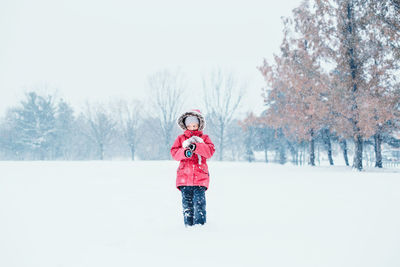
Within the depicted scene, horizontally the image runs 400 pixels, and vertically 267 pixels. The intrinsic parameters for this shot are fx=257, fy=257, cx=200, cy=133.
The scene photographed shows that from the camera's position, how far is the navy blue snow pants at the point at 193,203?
3734 mm

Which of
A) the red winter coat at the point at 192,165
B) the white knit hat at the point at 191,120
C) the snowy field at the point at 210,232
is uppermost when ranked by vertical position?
the white knit hat at the point at 191,120

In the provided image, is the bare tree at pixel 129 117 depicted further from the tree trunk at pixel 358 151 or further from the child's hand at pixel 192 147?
the child's hand at pixel 192 147

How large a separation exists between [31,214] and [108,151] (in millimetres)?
45352

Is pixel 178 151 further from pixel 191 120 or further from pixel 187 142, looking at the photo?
pixel 191 120

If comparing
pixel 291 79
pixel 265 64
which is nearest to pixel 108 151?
pixel 265 64

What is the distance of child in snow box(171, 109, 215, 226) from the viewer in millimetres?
3654

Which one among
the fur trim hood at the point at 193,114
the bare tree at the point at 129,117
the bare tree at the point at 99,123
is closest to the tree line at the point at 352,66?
the fur trim hood at the point at 193,114

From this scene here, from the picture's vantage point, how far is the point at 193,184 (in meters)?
3.64

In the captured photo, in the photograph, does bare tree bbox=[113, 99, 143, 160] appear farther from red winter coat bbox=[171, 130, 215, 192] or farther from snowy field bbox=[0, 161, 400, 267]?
red winter coat bbox=[171, 130, 215, 192]

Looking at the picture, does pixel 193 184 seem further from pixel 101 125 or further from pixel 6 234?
pixel 101 125

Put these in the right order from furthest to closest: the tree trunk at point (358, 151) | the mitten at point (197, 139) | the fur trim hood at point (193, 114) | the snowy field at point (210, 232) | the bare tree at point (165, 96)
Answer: the bare tree at point (165, 96), the tree trunk at point (358, 151), the fur trim hood at point (193, 114), the mitten at point (197, 139), the snowy field at point (210, 232)

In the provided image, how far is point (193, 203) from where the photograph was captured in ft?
12.7

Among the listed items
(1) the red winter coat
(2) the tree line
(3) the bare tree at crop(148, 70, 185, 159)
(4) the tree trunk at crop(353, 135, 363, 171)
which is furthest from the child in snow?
(3) the bare tree at crop(148, 70, 185, 159)

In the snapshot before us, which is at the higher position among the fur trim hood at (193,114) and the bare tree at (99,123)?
the bare tree at (99,123)
